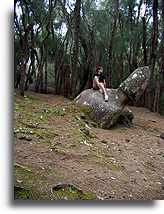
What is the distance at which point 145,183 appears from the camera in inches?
107

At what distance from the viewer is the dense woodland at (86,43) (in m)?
3.49

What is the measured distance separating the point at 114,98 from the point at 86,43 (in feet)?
2.16

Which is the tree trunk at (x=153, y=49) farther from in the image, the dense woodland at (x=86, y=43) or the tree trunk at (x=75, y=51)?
the tree trunk at (x=75, y=51)

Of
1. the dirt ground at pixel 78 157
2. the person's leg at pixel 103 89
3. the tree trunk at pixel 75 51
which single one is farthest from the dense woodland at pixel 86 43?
the dirt ground at pixel 78 157

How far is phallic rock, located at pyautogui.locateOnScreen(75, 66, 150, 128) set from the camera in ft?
11.9

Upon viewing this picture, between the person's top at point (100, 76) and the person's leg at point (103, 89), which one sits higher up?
the person's top at point (100, 76)

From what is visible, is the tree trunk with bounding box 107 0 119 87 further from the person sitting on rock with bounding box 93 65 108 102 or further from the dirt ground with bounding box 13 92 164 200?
the dirt ground with bounding box 13 92 164 200

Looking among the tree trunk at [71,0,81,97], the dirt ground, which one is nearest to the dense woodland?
the tree trunk at [71,0,81,97]

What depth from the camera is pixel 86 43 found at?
13.3 feet

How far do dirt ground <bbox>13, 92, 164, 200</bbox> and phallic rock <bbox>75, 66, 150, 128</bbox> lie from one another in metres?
0.26

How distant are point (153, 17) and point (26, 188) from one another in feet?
8.86

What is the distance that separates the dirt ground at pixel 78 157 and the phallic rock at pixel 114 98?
26 cm

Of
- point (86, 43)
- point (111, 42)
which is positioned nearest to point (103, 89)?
point (111, 42)

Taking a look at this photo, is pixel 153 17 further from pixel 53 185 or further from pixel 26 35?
pixel 53 185
